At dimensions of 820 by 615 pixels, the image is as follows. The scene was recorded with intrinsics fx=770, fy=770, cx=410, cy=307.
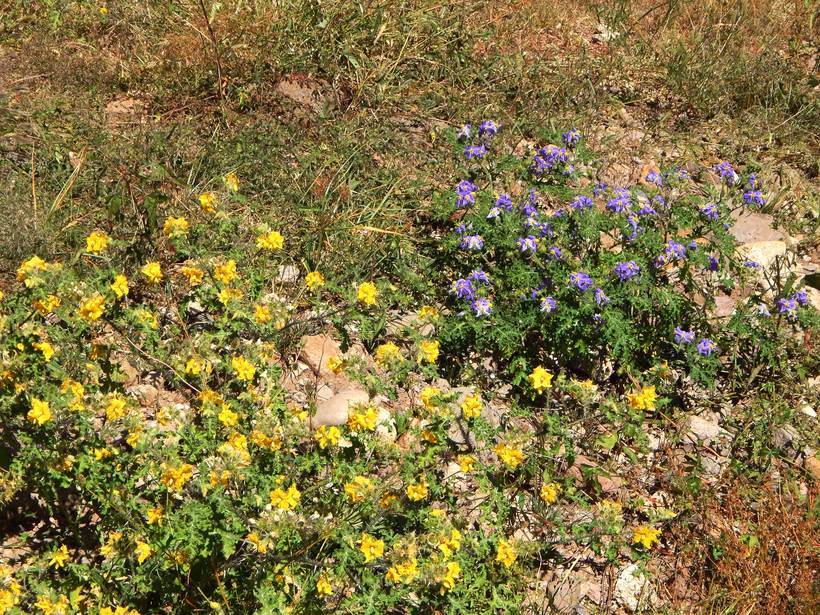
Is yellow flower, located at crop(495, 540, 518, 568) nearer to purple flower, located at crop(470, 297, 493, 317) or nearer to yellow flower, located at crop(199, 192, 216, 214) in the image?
purple flower, located at crop(470, 297, 493, 317)

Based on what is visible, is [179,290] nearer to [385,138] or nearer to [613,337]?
[385,138]

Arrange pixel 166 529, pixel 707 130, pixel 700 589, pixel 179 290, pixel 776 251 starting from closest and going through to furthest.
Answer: pixel 166 529 < pixel 700 589 < pixel 179 290 < pixel 776 251 < pixel 707 130

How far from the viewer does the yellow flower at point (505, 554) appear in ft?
8.95

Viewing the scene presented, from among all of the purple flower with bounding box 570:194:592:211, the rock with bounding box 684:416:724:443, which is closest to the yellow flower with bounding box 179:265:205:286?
the purple flower with bounding box 570:194:592:211

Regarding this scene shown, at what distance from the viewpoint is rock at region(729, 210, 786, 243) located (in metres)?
4.83

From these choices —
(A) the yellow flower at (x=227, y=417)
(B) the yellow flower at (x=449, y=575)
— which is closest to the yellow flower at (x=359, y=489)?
(B) the yellow flower at (x=449, y=575)

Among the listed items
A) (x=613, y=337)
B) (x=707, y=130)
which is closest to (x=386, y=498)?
(x=613, y=337)

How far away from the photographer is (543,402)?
3760 mm

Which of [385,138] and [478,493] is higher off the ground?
[385,138]

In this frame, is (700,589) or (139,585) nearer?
(139,585)

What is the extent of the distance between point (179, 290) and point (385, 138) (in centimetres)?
171

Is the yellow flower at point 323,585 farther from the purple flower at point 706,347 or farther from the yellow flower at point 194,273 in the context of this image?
the purple flower at point 706,347

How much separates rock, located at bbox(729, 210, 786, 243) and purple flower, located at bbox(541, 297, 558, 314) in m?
1.88

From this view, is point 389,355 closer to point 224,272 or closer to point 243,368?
point 243,368
